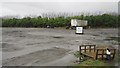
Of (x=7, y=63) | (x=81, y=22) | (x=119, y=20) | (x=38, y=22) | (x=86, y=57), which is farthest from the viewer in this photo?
(x=38, y=22)

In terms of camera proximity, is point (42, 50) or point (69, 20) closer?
point (42, 50)

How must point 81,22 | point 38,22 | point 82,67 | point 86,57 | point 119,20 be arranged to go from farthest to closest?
point 38,22 → point 119,20 → point 81,22 → point 86,57 → point 82,67

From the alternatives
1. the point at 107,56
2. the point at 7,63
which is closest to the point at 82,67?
the point at 107,56

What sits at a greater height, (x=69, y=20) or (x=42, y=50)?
(x=69, y=20)

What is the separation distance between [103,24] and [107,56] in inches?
2367

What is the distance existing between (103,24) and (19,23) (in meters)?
30.9

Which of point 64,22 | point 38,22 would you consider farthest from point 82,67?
point 38,22

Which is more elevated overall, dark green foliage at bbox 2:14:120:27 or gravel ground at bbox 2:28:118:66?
dark green foliage at bbox 2:14:120:27

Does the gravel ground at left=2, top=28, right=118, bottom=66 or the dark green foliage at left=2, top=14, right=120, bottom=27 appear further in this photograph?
the dark green foliage at left=2, top=14, right=120, bottom=27

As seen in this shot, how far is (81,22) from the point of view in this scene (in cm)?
6544

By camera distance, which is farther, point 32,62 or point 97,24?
point 97,24

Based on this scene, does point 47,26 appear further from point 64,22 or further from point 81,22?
point 81,22

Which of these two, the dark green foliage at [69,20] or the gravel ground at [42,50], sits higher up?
the dark green foliage at [69,20]

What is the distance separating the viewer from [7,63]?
18078 millimetres
